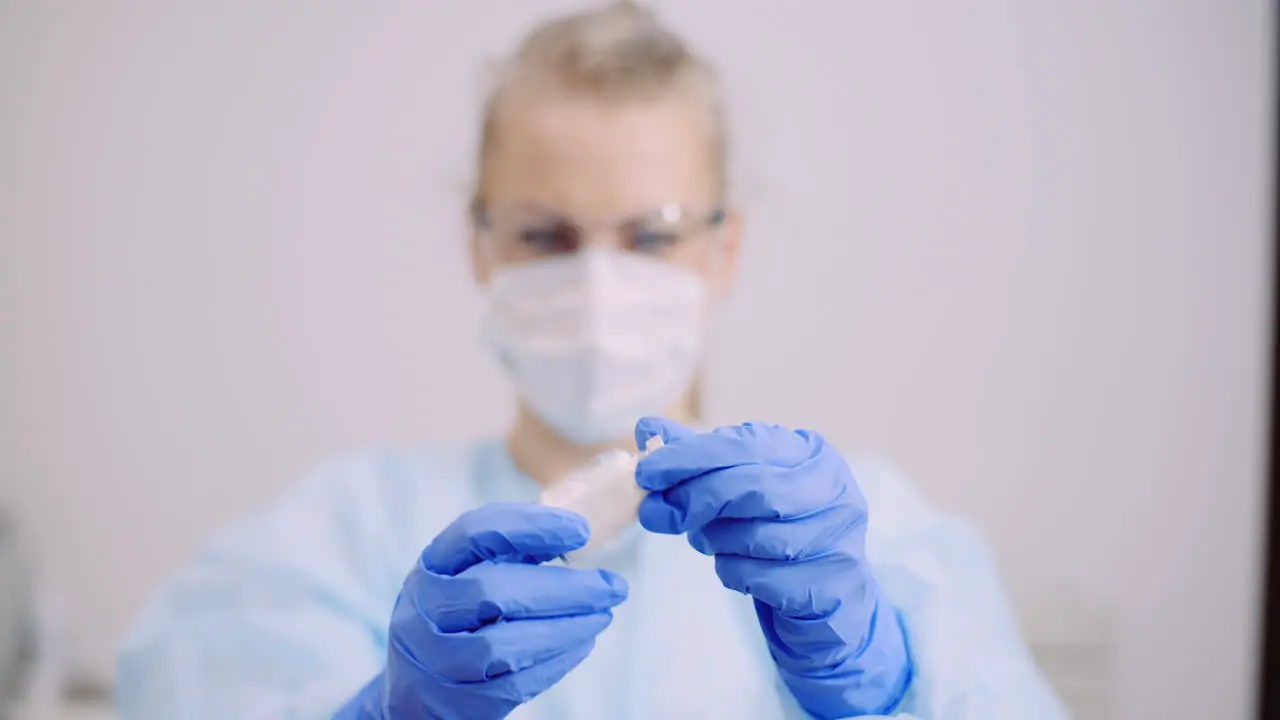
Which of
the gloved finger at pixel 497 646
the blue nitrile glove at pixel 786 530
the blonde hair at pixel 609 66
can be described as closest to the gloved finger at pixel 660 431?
the blue nitrile glove at pixel 786 530

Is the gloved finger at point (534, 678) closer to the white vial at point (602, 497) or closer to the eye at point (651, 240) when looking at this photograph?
the white vial at point (602, 497)

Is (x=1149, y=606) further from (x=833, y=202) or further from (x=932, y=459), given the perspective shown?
(x=833, y=202)

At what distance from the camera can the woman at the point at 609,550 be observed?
2.01 feet

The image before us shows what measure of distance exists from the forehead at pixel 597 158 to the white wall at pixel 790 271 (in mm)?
193

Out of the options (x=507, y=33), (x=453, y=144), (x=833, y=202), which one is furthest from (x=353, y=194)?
(x=833, y=202)

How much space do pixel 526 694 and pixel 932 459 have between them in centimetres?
57

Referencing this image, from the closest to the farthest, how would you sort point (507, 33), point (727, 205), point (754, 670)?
point (754, 670) < point (727, 205) < point (507, 33)

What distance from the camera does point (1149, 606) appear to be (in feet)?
3.26

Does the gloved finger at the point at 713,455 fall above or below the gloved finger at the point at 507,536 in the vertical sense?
above

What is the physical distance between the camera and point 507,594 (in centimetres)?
59

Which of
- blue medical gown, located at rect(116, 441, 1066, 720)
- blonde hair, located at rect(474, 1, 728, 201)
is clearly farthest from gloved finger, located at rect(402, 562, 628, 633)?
blonde hair, located at rect(474, 1, 728, 201)

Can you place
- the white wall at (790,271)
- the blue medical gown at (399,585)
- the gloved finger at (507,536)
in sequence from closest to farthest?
the gloved finger at (507,536), the blue medical gown at (399,585), the white wall at (790,271)

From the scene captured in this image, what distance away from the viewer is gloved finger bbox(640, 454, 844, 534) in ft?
2.01

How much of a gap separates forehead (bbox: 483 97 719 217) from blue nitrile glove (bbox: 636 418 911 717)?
0.23 metres
